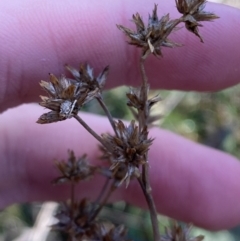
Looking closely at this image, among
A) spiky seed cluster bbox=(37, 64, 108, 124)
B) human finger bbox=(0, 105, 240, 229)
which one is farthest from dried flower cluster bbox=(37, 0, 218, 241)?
human finger bbox=(0, 105, 240, 229)

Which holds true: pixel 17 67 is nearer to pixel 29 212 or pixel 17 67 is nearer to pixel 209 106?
pixel 29 212

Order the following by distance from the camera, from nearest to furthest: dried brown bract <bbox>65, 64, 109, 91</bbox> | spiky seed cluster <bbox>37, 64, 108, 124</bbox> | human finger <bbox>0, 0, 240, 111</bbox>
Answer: spiky seed cluster <bbox>37, 64, 108, 124</bbox> < dried brown bract <bbox>65, 64, 109, 91</bbox> < human finger <bbox>0, 0, 240, 111</bbox>

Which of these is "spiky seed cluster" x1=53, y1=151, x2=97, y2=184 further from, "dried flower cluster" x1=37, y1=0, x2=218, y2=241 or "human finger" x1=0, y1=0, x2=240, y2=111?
"human finger" x1=0, y1=0, x2=240, y2=111

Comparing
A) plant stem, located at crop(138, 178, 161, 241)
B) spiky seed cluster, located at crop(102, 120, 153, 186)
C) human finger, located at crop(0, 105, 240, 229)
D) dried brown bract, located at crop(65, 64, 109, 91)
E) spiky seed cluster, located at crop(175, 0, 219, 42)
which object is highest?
spiky seed cluster, located at crop(175, 0, 219, 42)

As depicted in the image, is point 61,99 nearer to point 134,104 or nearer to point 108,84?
point 134,104

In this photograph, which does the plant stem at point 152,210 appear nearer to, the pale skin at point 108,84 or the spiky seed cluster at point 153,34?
the spiky seed cluster at point 153,34

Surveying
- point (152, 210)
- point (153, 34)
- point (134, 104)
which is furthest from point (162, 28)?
point (152, 210)

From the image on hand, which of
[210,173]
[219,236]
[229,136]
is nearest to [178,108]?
[229,136]

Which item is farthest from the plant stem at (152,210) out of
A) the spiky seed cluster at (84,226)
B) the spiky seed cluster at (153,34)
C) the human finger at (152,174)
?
the human finger at (152,174)
